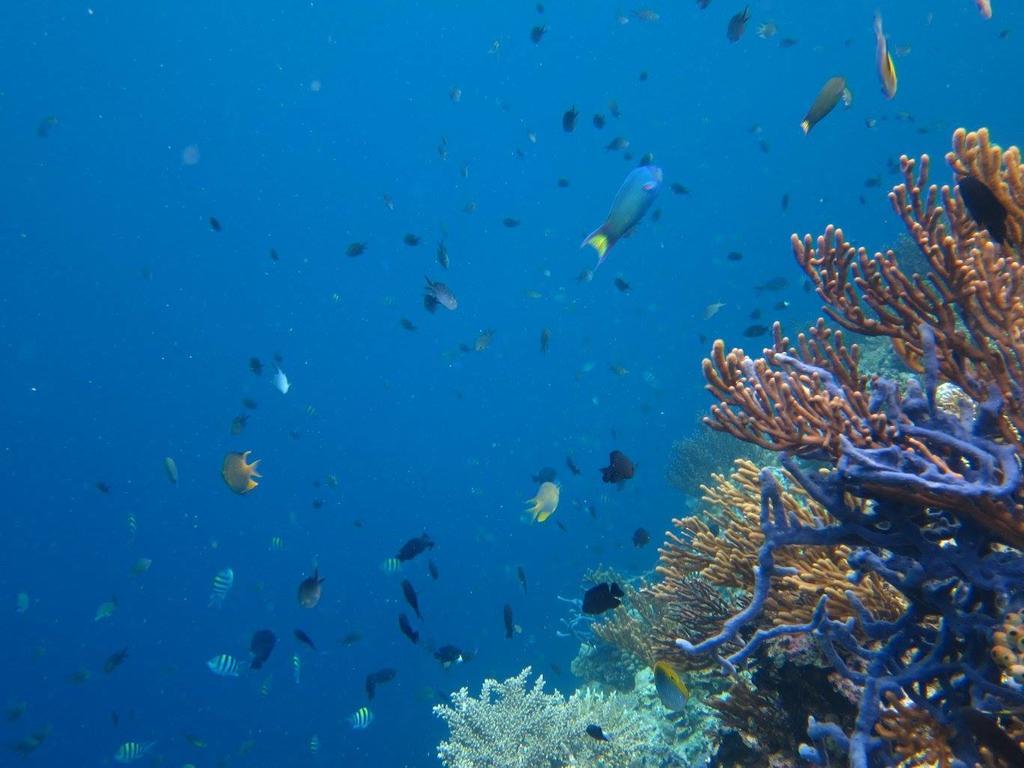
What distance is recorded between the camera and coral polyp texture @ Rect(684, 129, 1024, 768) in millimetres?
2217

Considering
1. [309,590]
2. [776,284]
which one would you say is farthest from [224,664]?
[776,284]

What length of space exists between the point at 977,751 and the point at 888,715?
0.30 meters

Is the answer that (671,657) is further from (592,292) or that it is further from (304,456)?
(592,292)

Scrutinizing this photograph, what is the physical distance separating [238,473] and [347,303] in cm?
9046

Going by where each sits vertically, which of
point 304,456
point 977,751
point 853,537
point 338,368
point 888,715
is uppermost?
point 338,368

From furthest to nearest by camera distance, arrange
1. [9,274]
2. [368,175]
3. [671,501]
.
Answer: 1. [368,175]
2. [9,274]
3. [671,501]

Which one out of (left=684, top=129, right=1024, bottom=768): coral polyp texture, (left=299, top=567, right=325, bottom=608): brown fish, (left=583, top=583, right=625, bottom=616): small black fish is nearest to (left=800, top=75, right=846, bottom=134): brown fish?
(left=684, top=129, right=1024, bottom=768): coral polyp texture

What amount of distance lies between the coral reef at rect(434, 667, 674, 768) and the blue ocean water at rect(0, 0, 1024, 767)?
24.4 meters

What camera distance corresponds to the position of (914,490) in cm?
231

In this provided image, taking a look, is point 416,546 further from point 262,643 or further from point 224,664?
point 224,664

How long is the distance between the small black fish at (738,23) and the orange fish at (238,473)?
10.4m

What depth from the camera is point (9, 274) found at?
5897cm

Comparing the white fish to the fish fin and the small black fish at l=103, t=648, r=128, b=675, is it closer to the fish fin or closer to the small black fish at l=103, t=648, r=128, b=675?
the small black fish at l=103, t=648, r=128, b=675

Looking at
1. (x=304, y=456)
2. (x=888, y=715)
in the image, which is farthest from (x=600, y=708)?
(x=304, y=456)
